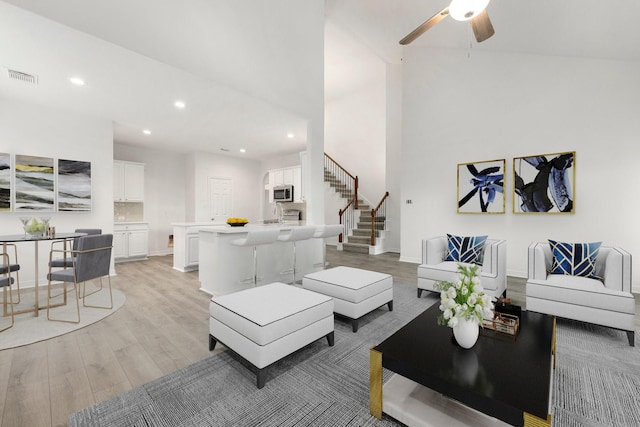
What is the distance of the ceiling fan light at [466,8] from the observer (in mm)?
2422

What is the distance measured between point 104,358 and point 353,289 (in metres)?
2.22

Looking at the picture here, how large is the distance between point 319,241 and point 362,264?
137 cm

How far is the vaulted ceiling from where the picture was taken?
2887 mm

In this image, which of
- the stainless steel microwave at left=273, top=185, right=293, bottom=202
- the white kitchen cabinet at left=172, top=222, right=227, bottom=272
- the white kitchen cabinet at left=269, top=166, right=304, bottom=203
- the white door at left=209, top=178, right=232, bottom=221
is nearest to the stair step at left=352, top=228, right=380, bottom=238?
the white kitchen cabinet at left=269, top=166, right=304, bottom=203

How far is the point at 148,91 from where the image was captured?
12.7 ft

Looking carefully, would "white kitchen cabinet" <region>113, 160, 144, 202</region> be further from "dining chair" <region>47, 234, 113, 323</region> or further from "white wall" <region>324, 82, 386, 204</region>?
"white wall" <region>324, 82, 386, 204</region>

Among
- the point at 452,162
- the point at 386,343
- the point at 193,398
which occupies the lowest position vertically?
the point at 193,398

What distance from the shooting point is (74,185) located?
464cm

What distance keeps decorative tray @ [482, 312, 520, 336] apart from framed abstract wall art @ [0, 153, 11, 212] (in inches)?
247

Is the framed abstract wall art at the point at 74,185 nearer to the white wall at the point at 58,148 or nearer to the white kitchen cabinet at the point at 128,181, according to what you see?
the white wall at the point at 58,148

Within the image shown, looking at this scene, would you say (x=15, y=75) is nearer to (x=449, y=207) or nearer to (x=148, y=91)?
(x=148, y=91)

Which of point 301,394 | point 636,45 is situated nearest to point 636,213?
point 636,45

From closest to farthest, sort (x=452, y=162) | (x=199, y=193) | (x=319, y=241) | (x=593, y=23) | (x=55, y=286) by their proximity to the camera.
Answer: (x=593, y=23) → (x=55, y=286) → (x=319, y=241) → (x=452, y=162) → (x=199, y=193)

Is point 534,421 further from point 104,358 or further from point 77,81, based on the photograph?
point 77,81
